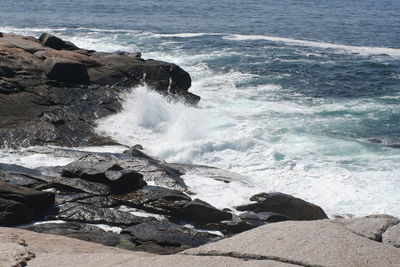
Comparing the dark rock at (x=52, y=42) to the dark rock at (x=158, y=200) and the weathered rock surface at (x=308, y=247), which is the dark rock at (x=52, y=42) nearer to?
the dark rock at (x=158, y=200)

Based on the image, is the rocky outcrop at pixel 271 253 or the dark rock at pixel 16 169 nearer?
the rocky outcrop at pixel 271 253

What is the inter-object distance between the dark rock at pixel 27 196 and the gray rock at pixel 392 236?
667cm

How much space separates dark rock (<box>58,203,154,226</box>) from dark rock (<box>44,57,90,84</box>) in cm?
1016

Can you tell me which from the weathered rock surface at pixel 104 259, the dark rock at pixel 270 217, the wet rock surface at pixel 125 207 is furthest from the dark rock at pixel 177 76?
the weathered rock surface at pixel 104 259

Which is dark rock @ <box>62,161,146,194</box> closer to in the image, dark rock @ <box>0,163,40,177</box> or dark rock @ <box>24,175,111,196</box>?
dark rock @ <box>24,175,111,196</box>

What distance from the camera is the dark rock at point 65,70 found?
64.5 ft

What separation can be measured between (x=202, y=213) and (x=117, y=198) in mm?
1877

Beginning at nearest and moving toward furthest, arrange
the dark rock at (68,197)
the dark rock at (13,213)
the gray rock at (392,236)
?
the gray rock at (392,236) → the dark rock at (13,213) → the dark rock at (68,197)

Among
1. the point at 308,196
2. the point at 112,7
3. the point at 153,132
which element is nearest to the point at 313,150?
the point at 308,196

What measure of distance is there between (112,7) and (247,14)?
49.9ft

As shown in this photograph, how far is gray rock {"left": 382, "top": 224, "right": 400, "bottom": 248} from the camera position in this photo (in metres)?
5.16

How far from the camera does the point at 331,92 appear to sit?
83.9ft

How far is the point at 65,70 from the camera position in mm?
19922

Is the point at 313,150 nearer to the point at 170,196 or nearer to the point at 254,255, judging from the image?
the point at 170,196
